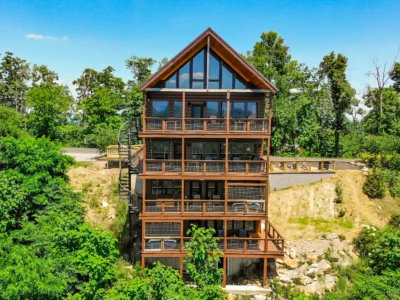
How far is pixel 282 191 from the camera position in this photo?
26375mm

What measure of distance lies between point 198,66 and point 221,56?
5.23 feet

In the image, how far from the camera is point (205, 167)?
1898cm

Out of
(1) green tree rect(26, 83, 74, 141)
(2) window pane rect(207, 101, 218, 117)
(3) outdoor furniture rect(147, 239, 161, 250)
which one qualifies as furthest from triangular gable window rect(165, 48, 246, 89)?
(1) green tree rect(26, 83, 74, 141)

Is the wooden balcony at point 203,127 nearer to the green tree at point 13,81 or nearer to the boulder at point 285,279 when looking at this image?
the boulder at point 285,279

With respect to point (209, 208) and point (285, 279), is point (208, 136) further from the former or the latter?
point (285, 279)

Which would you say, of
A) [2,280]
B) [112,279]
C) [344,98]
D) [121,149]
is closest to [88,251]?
[112,279]

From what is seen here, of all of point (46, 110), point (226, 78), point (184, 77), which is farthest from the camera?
point (46, 110)

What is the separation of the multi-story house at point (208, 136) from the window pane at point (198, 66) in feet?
0.20

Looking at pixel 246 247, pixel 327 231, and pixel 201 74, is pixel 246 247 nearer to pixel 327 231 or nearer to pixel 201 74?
pixel 327 231

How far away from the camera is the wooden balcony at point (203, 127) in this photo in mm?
18766

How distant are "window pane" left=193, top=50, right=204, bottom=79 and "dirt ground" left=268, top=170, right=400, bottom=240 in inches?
502

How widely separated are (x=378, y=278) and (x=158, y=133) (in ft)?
48.8

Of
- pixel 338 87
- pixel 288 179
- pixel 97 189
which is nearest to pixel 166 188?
pixel 97 189

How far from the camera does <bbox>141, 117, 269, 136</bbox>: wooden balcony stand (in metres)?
18.8
